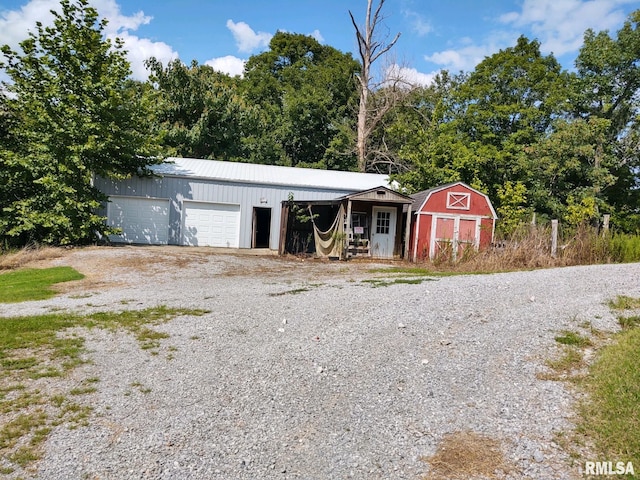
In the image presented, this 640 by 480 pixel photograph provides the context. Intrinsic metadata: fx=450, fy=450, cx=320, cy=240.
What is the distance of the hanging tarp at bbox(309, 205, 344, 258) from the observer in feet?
55.9

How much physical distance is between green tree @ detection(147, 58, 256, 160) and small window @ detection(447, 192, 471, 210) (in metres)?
15.5

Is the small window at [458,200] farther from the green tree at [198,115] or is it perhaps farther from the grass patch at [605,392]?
the green tree at [198,115]

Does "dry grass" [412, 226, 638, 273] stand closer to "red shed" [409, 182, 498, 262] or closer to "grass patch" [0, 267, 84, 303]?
"red shed" [409, 182, 498, 262]

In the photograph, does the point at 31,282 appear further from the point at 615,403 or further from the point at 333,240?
the point at 615,403

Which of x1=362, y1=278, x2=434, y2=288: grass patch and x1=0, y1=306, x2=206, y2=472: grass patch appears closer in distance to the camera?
x1=0, y1=306, x2=206, y2=472: grass patch

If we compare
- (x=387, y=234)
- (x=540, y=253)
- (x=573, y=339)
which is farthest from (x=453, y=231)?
(x=573, y=339)

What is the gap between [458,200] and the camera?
17422 millimetres

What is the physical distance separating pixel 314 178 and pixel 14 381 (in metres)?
18.6

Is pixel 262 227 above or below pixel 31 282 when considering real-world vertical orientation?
above

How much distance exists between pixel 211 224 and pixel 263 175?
3461mm

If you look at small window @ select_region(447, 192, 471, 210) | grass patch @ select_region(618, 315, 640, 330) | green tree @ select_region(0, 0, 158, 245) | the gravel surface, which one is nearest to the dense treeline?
green tree @ select_region(0, 0, 158, 245)

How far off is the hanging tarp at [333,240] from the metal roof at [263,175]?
4283 mm

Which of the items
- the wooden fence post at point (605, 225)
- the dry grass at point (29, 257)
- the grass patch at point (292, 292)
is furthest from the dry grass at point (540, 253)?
the dry grass at point (29, 257)

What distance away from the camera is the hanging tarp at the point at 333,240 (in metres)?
17.0
